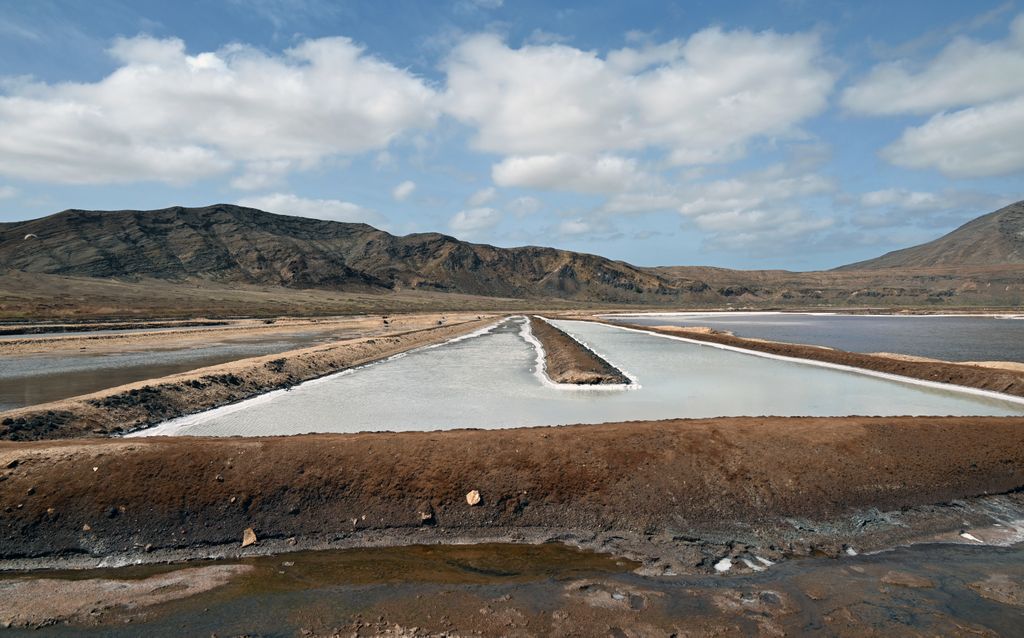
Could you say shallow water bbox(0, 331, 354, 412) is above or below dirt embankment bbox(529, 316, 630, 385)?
below

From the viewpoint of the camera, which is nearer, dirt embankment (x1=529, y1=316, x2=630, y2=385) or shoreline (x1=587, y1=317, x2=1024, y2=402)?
shoreline (x1=587, y1=317, x2=1024, y2=402)

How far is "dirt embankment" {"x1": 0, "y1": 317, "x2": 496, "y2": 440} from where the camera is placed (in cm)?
1488

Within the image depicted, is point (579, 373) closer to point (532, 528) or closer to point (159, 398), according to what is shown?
point (532, 528)

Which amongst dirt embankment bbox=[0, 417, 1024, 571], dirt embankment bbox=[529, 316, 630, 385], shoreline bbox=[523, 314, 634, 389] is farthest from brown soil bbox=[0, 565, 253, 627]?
dirt embankment bbox=[529, 316, 630, 385]

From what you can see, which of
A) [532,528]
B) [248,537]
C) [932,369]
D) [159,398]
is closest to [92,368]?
[159,398]

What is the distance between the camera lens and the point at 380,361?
34.4 meters

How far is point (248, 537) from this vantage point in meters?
8.66

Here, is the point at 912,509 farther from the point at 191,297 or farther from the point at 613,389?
the point at 191,297

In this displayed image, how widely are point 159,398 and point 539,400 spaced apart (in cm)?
1315

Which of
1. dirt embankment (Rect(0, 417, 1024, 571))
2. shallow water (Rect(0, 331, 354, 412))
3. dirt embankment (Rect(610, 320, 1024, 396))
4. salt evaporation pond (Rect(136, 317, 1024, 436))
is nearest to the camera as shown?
dirt embankment (Rect(0, 417, 1024, 571))

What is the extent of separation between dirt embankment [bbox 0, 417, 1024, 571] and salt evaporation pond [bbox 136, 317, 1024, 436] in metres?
4.67

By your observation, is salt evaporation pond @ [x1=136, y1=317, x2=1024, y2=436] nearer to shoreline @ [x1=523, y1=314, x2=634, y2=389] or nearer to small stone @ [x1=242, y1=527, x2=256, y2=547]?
shoreline @ [x1=523, y1=314, x2=634, y2=389]

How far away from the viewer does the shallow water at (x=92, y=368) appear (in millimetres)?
21016

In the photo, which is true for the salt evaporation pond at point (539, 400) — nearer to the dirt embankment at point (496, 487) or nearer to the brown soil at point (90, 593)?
the dirt embankment at point (496, 487)
